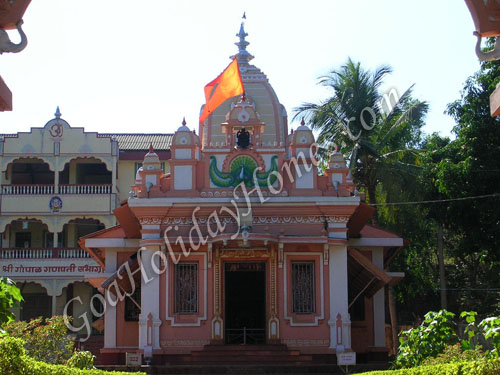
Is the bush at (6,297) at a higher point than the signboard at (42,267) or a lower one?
lower

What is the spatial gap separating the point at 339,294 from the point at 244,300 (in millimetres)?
2808

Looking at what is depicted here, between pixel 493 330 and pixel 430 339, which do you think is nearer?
pixel 493 330

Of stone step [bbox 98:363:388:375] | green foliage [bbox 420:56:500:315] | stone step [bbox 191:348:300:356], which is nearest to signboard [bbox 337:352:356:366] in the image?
stone step [bbox 98:363:388:375]

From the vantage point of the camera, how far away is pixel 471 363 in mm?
Result: 10641

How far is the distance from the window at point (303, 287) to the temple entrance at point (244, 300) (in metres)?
0.93

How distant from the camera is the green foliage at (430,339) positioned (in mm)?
15281

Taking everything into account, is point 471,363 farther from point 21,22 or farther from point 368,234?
point 368,234

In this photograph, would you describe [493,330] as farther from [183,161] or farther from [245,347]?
[183,161]

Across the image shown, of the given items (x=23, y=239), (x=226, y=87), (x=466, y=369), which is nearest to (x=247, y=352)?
(x=226, y=87)

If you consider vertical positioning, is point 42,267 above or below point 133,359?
above

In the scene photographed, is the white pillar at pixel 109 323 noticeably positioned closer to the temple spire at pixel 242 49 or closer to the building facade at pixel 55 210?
the temple spire at pixel 242 49

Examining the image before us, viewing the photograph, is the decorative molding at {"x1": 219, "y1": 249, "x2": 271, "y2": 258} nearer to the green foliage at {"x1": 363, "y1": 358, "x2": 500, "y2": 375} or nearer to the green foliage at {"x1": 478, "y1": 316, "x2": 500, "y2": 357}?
the green foliage at {"x1": 363, "y1": 358, "x2": 500, "y2": 375}

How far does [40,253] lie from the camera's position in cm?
4038

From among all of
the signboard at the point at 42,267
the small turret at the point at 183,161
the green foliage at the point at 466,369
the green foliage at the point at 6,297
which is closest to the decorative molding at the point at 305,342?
the small turret at the point at 183,161
